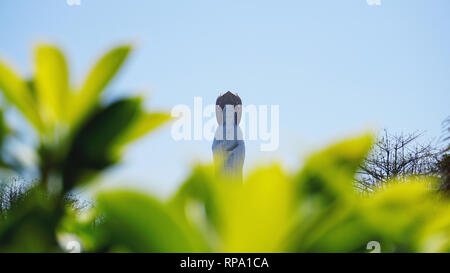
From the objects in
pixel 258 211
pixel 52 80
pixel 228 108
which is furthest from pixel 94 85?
pixel 228 108

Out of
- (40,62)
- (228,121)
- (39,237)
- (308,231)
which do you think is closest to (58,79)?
(40,62)

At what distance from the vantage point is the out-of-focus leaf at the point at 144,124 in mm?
352

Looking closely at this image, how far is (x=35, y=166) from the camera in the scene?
0.34 m

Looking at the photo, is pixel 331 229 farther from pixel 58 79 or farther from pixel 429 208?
pixel 58 79

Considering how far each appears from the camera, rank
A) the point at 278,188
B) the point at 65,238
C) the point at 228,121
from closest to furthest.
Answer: the point at 278,188 < the point at 65,238 < the point at 228,121

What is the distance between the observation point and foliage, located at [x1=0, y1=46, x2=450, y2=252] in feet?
0.95

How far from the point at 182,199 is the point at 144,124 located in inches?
2.8

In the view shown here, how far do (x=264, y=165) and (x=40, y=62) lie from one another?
19cm

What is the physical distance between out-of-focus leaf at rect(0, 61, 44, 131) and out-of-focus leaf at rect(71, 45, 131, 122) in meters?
0.03

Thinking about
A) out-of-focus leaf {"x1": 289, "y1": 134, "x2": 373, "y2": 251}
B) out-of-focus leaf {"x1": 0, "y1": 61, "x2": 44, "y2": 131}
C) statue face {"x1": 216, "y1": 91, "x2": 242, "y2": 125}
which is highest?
statue face {"x1": 216, "y1": 91, "x2": 242, "y2": 125}

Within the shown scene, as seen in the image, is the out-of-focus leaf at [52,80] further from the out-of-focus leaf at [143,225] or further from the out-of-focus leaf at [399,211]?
the out-of-focus leaf at [399,211]

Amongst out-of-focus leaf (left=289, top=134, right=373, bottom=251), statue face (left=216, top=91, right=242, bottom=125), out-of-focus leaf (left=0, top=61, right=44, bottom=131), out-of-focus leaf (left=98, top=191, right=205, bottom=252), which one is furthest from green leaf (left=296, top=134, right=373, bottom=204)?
statue face (left=216, top=91, right=242, bottom=125)

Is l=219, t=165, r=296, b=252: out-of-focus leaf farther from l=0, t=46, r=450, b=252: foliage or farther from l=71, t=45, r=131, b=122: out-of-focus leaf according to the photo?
l=71, t=45, r=131, b=122: out-of-focus leaf

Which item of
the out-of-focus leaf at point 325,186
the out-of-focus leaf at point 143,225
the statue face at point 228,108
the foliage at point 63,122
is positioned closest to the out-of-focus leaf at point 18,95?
the foliage at point 63,122
